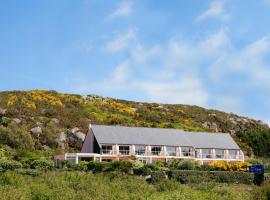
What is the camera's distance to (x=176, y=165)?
2438 inches

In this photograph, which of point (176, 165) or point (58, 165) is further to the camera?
point (176, 165)

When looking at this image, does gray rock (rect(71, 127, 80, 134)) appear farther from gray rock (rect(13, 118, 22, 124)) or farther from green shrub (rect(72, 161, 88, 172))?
green shrub (rect(72, 161, 88, 172))

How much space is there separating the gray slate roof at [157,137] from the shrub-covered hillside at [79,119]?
370 inches

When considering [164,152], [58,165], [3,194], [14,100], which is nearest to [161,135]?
[164,152]

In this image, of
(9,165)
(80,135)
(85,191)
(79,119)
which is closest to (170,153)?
(80,135)

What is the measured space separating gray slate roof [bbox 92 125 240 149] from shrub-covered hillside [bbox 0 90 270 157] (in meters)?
9.39

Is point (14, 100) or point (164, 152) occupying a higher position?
point (14, 100)

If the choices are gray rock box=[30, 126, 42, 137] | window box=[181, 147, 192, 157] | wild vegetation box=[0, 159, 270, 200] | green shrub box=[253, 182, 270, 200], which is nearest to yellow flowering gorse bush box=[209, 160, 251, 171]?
wild vegetation box=[0, 159, 270, 200]

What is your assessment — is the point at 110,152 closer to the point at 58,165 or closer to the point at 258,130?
the point at 58,165

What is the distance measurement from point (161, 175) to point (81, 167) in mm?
14954

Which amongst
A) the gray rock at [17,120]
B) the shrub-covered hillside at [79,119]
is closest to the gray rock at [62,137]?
the shrub-covered hillside at [79,119]

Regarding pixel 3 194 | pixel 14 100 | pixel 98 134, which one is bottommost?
pixel 3 194

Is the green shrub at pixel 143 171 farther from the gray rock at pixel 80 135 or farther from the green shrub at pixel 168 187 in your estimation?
the gray rock at pixel 80 135

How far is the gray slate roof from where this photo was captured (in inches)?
3049
